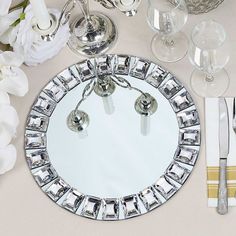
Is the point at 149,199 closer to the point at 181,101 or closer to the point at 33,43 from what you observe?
the point at 181,101

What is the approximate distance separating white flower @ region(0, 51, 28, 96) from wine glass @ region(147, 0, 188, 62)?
0.78 feet

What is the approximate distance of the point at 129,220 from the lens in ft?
3.05

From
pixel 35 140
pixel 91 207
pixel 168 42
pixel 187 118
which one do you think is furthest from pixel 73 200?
pixel 168 42

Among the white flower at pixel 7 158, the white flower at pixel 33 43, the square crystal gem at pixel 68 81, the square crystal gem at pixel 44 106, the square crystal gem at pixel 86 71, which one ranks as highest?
the white flower at pixel 33 43

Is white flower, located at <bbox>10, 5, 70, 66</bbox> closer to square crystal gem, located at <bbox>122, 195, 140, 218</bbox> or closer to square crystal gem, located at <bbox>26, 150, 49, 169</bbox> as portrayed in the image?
square crystal gem, located at <bbox>26, 150, 49, 169</bbox>

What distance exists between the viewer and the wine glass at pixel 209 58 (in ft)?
3.11

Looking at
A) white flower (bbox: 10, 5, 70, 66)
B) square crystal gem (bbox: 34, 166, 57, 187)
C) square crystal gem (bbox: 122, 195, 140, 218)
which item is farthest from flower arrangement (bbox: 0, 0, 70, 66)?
square crystal gem (bbox: 122, 195, 140, 218)

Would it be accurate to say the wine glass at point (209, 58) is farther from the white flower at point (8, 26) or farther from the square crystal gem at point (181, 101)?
the white flower at point (8, 26)

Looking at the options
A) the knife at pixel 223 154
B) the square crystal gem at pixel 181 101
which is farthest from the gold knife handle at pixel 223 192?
the square crystal gem at pixel 181 101

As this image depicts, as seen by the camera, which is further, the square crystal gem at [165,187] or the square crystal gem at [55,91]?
the square crystal gem at [55,91]

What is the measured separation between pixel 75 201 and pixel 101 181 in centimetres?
6

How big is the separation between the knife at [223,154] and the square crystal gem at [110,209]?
162 mm

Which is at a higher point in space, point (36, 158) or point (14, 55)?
point (14, 55)

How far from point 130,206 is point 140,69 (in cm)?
25
